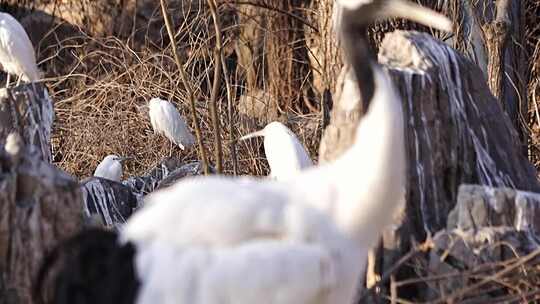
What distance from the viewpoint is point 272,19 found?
13.1 metres

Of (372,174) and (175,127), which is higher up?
(372,174)

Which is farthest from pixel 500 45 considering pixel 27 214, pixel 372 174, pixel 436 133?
pixel 372 174

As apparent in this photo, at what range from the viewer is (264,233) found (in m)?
4.27

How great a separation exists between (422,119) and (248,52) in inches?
319

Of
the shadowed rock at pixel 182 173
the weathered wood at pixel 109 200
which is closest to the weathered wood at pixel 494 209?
the weathered wood at pixel 109 200

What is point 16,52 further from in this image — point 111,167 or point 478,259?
point 478,259

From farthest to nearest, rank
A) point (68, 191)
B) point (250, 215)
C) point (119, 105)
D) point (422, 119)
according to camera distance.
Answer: point (119, 105)
point (422, 119)
point (68, 191)
point (250, 215)

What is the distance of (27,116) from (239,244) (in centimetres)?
426

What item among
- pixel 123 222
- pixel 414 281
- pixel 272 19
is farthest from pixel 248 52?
pixel 414 281

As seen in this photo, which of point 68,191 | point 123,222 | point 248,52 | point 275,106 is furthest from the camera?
point 248,52

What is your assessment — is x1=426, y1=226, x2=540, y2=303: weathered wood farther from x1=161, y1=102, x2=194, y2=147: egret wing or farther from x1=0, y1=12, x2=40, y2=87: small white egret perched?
x1=0, y1=12, x2=40, y2=87: small white egret perched

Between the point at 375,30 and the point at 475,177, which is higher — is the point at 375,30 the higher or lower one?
the higher one

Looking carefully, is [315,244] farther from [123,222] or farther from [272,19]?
[272,19]

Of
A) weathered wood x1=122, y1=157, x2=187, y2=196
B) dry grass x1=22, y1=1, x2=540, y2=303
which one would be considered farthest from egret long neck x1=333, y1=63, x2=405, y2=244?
dry grass x1=22, y1=1, x2=540, y2=303
